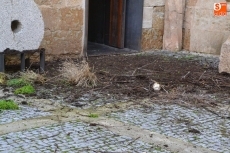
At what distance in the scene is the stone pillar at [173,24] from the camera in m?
8.82

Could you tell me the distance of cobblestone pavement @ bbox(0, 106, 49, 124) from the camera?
179 inches

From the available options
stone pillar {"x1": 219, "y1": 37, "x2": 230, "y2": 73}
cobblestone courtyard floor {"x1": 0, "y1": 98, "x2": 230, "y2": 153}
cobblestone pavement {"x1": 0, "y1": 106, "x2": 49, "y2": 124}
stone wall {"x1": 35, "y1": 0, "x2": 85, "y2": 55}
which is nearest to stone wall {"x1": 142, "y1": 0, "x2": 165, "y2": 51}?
stone wall {"x1": 35, "y1": 0, "x2": 85, "y2": 55}

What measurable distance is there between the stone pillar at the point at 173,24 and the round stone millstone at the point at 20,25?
2.89m

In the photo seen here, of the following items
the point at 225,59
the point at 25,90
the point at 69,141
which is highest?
the point at 225,59

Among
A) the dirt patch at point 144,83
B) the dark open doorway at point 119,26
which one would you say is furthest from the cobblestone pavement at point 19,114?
the dark open doorway at point 119,26

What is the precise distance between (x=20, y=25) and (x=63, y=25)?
134 cm

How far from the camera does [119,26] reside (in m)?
9.20

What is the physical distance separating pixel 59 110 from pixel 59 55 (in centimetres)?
304

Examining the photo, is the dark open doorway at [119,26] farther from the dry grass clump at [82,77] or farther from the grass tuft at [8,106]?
the grass tuft at [8,106]

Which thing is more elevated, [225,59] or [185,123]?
[225,59]

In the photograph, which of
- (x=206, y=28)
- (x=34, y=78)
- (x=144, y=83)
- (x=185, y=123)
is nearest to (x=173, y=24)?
(x=206, y=28)

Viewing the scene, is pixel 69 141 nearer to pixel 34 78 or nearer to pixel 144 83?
pixel 34 78

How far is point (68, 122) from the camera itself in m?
4.55

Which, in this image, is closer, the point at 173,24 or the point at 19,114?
the point at 19,114
